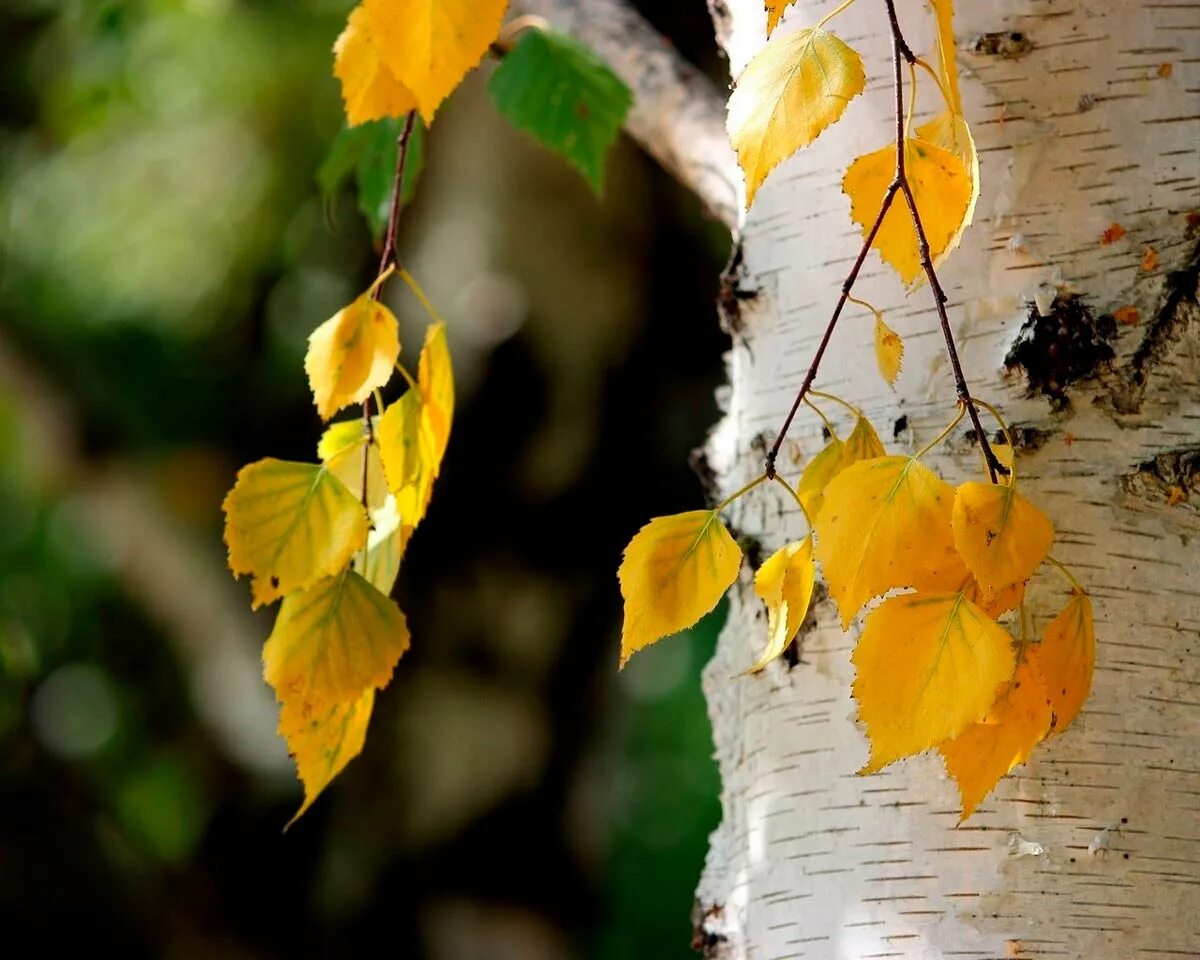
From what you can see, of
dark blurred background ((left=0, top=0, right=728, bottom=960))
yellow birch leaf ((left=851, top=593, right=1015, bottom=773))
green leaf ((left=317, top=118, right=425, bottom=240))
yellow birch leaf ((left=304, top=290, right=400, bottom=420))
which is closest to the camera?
yellow birch leaf ((left=851, top=593, right=1015, bottom=773))

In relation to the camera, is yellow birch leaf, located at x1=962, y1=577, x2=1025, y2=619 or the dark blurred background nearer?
yellow birch leaf, located at x1=962, y1=577, x2=1025, y2=619

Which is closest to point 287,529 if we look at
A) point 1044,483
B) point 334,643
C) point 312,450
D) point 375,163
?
point 334,643

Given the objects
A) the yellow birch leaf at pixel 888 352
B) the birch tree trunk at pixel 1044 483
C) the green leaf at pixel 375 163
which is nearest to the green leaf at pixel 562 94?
the green leaf at pixel 375 163

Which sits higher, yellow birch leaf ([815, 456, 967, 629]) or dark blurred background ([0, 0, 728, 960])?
yellow birch leaf ([815, 456, 967, 629])

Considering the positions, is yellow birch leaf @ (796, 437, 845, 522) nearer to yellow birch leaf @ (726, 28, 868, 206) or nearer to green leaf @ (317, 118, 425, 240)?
yellow birch leaf @ (726, 28, 868, 206)

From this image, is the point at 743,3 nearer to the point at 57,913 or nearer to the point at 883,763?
the point at 883,763

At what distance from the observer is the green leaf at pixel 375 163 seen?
2.37 feet

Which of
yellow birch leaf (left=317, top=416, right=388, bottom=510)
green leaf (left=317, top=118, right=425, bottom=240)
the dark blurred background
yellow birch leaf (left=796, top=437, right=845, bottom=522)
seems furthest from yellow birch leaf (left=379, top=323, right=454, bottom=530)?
the dark blurred background

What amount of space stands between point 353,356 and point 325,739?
0.14 m

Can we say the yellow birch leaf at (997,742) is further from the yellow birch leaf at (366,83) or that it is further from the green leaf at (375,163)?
the green leaf at (375,163)

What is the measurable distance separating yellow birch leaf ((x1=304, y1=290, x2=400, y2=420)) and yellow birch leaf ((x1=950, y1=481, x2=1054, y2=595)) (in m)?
0.19

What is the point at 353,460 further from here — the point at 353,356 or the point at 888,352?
the point at 888,352

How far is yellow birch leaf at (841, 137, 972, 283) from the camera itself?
32 centimetres

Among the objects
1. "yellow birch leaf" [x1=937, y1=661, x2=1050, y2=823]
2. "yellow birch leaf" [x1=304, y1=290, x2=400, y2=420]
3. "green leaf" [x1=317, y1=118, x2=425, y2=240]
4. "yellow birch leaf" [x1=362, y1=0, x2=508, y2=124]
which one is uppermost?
"yellow birch leaf" [x1=362, y1=0, x2=508, y2=124]
